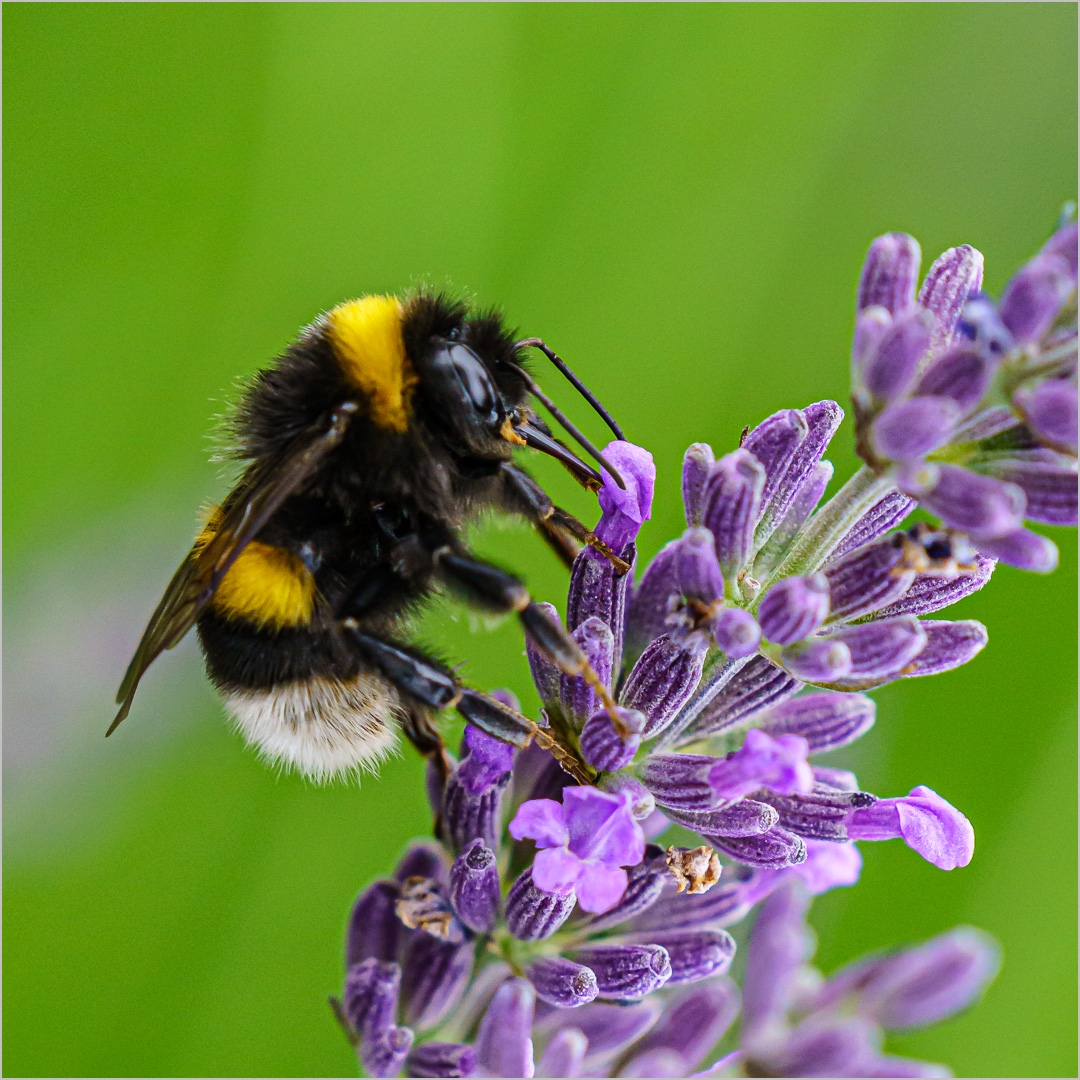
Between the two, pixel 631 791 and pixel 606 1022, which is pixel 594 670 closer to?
pixel 631 791

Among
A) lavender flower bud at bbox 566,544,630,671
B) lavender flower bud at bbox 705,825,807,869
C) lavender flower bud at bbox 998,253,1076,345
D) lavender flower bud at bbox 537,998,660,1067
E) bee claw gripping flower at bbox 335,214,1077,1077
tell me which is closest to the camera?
lavender flower bud at bbox 998,253,1076,345

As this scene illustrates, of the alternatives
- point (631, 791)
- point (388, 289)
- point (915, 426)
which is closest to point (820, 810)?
point (631, 791)

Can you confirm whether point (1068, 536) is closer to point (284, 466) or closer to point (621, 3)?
point (621, 3)

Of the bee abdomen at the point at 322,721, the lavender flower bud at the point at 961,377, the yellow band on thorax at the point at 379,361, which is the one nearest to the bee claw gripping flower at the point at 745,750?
the lavender flower bud at the point at 961,377

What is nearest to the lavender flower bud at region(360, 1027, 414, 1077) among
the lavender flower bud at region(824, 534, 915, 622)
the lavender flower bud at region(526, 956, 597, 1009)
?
the lavender flower bud at region(526, 956, 597, 1009)

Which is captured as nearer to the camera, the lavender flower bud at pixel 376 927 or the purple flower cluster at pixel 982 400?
the purple flower cluster at pixel 982 400

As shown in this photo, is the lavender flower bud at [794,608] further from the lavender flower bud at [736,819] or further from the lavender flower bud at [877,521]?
Answer: the lavender flower bud at [736,819]

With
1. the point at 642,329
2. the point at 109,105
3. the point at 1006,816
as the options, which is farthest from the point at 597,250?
the point at 1006,816

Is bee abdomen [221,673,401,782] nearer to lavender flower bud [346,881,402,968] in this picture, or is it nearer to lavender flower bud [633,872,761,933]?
lavender flower bud [346,881,402,968]
